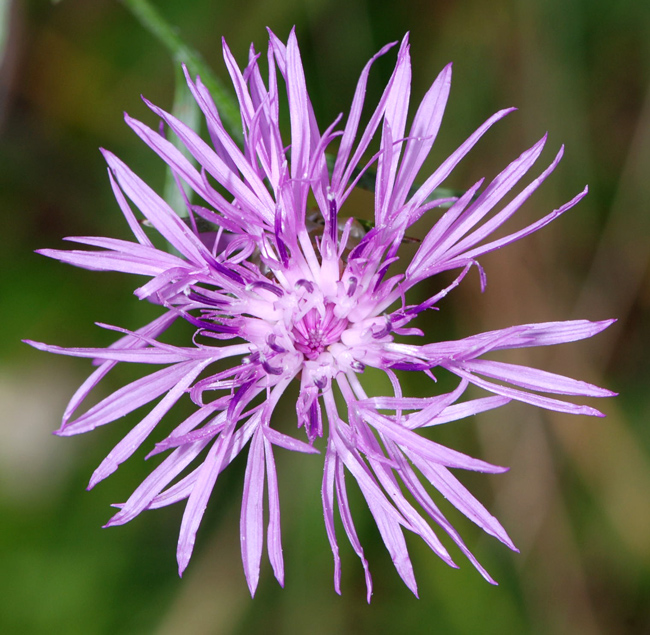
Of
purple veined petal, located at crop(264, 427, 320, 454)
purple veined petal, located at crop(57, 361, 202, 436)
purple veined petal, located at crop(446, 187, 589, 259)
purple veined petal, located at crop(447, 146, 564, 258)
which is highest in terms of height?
purple veined petal, located at crop(447, 146, 564, 258)

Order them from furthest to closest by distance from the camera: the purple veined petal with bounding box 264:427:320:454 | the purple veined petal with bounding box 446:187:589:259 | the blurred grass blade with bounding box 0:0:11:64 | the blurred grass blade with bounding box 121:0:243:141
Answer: the blurred grass blade with bounding box 0:0:11:64 → the blurred grass blade with bounding box 121:0:243:141 → the purple veined petal with bounding box 446:187:589:259 → the purple veined petal with bounding box 264:427:320:454

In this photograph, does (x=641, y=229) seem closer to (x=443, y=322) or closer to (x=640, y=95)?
(x=640, y=95)

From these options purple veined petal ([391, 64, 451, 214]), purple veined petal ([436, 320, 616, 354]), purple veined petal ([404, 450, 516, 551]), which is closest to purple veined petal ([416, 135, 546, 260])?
purple veined petal ([391, 64, 451, 214])

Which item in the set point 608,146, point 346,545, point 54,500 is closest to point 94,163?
point 54,500

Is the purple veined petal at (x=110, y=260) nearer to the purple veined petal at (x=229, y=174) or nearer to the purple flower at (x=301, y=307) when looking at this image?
the purple flower at (x=301, y=307)

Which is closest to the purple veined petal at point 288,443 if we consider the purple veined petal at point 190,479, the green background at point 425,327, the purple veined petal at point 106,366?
the purple veined petal at point 190,479

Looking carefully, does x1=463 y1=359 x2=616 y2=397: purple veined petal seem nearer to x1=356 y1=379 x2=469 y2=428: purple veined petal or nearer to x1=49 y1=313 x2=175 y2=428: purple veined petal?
x1=356 y1=379 x2=469 y2=428: purple veined petal

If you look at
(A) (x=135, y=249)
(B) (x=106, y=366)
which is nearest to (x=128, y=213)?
(A) (x=135, y=249)
